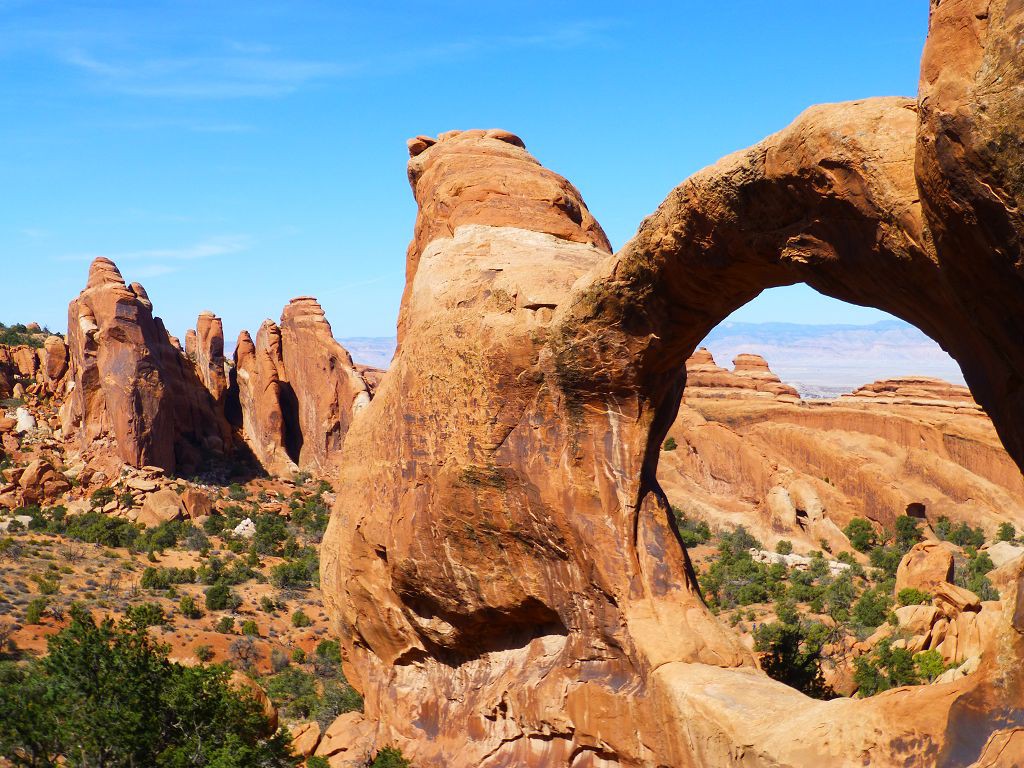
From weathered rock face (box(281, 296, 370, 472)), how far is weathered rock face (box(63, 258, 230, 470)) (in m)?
8.79

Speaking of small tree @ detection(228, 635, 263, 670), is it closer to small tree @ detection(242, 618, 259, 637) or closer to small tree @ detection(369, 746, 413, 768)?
small tree @ detection(242, 618, 259, 637)

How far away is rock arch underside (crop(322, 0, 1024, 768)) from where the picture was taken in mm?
6109

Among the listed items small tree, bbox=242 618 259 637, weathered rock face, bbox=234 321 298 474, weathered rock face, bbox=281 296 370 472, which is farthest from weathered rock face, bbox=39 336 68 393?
small tree, bbox=242 618 259 637

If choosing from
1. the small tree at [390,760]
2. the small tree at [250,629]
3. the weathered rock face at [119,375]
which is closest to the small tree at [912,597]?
the small tree at [250,629]

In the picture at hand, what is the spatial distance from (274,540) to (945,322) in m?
37.7

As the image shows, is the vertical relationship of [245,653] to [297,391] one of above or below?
below

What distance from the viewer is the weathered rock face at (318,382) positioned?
58844 millimetres

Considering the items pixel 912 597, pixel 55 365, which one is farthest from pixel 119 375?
pixel 912 597

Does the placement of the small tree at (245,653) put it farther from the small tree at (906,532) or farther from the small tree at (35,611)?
the small tree at (906,532)

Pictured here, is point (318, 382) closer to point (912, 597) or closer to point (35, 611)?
point (35, 611)

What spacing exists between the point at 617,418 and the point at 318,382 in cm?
5023

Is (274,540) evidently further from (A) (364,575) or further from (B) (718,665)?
(B) (718,665)

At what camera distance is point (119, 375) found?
50.3m

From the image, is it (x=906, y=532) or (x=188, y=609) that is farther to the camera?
(x=906, y=532)
